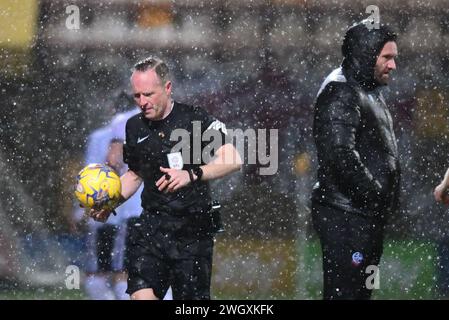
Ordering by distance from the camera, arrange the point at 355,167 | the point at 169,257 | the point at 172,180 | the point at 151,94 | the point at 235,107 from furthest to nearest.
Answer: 1. the point at 235,107
2. the point at 151,94
3. the point at 169,257
4. the point at 355,167
5. the point at 172,180

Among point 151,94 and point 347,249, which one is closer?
point 347,249

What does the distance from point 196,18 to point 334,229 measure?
317cm

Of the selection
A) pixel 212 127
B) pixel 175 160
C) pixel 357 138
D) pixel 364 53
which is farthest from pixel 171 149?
pixel 364 53

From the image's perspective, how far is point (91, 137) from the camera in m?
8.66

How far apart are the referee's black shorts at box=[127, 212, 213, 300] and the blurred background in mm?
2375

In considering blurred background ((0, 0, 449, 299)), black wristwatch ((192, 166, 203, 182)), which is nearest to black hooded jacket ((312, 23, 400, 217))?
black wristwatch ((192, 166, 203, 182))

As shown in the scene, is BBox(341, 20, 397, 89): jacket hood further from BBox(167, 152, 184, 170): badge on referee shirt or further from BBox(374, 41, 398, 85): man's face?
BBox(167, 152, 184, 170): badge on referee shirt

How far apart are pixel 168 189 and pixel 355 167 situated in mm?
1030

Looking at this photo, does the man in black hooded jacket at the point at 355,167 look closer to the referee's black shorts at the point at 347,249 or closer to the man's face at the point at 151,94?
the referee's black shorts at the point at 347,249

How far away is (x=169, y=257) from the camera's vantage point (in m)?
6.22

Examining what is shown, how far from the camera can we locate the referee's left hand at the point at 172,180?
5984 mm

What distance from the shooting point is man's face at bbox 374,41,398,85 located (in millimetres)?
6344

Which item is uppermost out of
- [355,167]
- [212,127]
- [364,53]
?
[364,53]

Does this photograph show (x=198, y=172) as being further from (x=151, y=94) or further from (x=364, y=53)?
(x=364, y=53)
